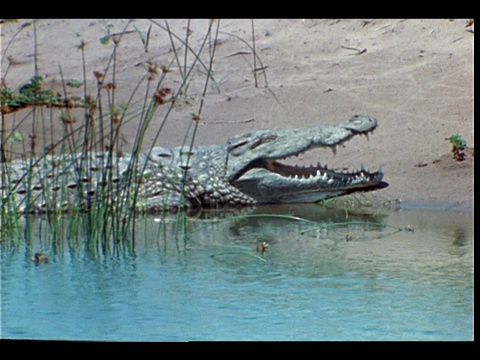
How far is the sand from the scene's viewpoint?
8.09 m

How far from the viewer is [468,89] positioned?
9.38m

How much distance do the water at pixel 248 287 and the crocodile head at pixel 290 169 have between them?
1.56m

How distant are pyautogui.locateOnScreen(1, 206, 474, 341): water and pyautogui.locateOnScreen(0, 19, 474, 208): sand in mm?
1765

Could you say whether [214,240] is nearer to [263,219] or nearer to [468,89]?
→ [263,219]

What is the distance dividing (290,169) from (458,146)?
1432 millimetres

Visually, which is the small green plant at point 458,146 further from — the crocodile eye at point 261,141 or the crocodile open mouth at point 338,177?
the crocodile eye at point 261,141

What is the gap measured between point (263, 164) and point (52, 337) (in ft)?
15.6

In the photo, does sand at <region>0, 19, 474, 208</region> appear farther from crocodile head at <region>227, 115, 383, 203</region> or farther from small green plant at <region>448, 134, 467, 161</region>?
crocodile head at <region>227, 115, 383, 203</region>

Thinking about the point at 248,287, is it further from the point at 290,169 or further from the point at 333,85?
the point at 333,85

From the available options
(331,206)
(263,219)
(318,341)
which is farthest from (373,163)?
(318,341)

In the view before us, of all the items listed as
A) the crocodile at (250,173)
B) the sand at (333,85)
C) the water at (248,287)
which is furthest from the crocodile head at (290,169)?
the water at (248,287)

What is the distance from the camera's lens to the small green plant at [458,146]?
7.82 m
